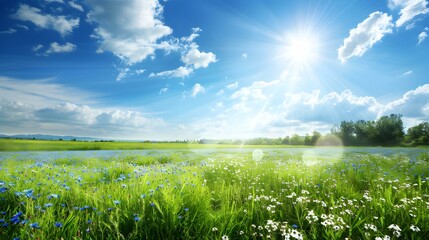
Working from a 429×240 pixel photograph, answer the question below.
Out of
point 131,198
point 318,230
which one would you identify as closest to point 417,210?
point 318,230

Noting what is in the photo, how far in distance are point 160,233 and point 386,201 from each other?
4.56 meters

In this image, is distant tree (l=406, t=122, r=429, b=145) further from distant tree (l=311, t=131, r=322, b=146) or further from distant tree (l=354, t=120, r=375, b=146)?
distant tree (l=311, t=131, r=322, b=146)

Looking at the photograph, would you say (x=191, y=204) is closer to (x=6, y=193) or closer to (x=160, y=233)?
(x=160, y=233)

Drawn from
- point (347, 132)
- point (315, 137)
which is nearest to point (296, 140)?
point (315, 137)

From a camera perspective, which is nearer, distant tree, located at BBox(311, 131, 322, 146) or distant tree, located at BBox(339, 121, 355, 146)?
distant tree, located at BBox(339, 121, 355, 146)

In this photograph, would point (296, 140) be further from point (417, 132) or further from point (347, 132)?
point (417, 132)

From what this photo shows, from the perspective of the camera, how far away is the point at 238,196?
5.86 meters

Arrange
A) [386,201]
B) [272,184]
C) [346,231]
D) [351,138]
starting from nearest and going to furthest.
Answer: [346,231]
[386,201]
[272,184]
[351,138]

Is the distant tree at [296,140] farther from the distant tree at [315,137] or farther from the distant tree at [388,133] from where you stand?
the distant tree at [388,133]

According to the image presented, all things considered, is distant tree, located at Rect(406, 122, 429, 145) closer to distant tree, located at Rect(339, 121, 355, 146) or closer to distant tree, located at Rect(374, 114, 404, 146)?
distant tree, located at Rect(374, 114, 404, 146)

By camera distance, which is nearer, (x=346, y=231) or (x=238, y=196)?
(x=346, y=231)

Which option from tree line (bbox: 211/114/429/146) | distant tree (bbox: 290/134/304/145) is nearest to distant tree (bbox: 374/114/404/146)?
tree line (bbox: 211/114/429/146)

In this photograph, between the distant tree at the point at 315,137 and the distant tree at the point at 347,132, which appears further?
the distant tree at the point at 315,137

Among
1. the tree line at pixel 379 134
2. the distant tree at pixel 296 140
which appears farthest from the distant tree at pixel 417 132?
the distant tree at pixel 296 140
